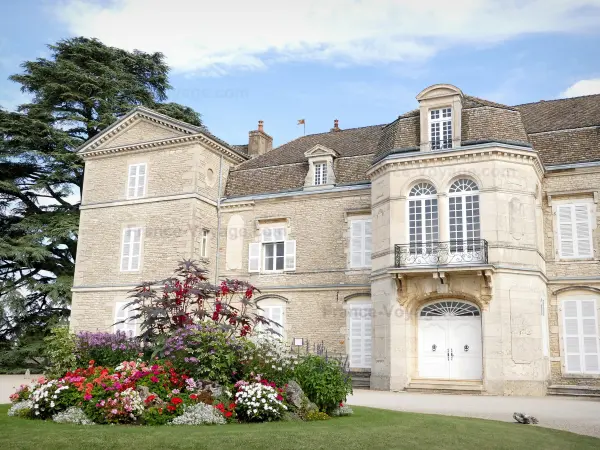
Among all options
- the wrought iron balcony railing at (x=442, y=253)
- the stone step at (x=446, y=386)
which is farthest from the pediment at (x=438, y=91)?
the stone step at (x=446, y=386)

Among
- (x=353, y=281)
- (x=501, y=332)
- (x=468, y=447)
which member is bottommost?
(x=468, y=447)

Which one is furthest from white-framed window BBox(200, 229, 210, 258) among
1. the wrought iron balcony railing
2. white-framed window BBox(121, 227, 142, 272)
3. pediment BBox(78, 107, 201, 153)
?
the wrought iron balcony railing

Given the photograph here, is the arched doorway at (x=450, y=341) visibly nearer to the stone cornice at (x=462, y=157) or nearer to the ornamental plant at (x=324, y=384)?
the stone cornice at (x=462, y=157)

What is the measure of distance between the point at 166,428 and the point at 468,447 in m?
4.24

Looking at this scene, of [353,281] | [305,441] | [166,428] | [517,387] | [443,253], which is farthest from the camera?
[353,281]

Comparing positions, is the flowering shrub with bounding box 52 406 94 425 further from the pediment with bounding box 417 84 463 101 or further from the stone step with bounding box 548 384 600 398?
the pediment with bounding box 417 84 463 101

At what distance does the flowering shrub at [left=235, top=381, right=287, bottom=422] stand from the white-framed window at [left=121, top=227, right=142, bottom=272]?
14715mm

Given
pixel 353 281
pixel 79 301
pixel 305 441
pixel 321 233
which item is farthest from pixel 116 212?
pixel 305 441

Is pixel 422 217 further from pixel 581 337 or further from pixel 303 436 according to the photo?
pixel 303 436

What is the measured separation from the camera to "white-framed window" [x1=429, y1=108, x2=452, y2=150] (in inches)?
782

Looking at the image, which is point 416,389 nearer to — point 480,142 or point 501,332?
point 501,332

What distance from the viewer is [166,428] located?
933 cm

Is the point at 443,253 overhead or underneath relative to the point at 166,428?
overhead

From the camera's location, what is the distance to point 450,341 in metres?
19.2
